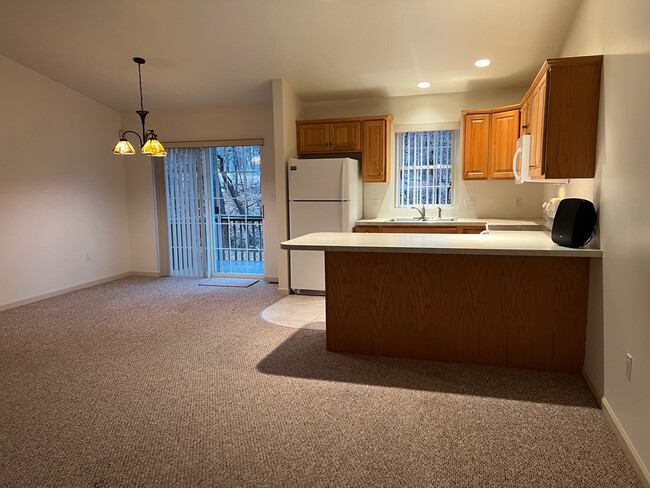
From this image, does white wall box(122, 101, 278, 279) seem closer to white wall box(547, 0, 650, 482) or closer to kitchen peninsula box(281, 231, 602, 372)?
kitchen peninsula box(281, 231, 602, 372)

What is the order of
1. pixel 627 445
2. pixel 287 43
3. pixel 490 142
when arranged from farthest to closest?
pixel 490 142 → pixel 287 43 → pixel 627 445

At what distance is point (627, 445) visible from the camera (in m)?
1.88

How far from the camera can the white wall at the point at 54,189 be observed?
459 cm

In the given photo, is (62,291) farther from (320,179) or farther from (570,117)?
(570,117)

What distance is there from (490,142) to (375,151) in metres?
1.29

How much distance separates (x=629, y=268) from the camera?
1915 mm

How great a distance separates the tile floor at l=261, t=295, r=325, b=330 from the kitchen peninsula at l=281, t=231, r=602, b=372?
0.73m

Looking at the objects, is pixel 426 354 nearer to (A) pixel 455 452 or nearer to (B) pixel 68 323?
(A) pixel 455 452

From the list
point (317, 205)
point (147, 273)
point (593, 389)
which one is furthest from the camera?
point (147, 273)

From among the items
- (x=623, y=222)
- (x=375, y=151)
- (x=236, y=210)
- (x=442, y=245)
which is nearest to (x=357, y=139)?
(x=375, y=151)

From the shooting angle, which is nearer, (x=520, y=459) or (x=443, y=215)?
(x=520, y=459)

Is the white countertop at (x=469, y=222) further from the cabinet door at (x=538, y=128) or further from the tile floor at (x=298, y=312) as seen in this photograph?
the cabinet door at (x=538, y=128)

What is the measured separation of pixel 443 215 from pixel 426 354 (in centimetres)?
264

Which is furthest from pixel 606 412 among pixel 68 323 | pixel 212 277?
pixel 212 277
